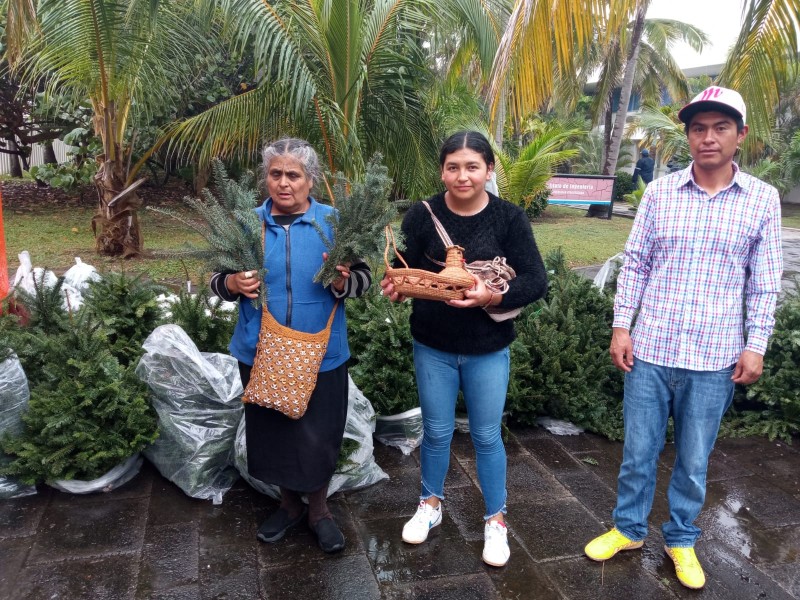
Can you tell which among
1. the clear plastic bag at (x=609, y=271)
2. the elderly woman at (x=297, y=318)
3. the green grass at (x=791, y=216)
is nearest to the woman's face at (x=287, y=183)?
the elderly woman at (x=297, y=318)

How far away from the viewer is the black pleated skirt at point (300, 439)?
265 centimetres

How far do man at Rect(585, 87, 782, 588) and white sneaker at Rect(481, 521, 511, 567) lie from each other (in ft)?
1.93

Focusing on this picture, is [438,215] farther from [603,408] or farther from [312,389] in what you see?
[603,408]

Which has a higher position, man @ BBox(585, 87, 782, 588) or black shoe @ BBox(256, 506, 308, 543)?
man @ BBox(585, 87, 782, 588)

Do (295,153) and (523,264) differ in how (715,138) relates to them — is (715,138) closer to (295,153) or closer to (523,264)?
(523,264)

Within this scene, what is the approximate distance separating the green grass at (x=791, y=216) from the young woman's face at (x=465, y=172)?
1573 cm

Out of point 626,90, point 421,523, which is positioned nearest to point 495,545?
point 421,523

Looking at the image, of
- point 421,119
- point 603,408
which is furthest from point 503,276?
point 421,119

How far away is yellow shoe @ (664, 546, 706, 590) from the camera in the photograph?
2598 mm

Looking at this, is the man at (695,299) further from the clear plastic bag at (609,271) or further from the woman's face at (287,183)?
the clear plastic bag at (609,271)

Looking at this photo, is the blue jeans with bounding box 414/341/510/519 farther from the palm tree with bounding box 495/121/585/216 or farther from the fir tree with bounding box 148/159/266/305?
the palm tree with bounding box 495/121/585/216

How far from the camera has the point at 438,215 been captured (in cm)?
257

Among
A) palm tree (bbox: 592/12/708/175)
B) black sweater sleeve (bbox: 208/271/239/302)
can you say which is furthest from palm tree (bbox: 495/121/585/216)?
palm tree (bbox: 592/12/708/175)

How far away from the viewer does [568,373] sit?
13.0 ft
